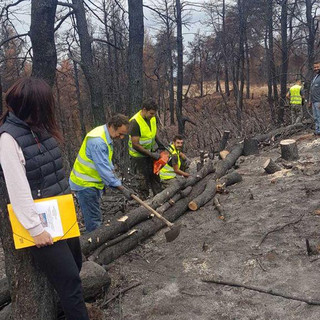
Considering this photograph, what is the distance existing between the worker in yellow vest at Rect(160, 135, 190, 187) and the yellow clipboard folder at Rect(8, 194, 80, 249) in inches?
155

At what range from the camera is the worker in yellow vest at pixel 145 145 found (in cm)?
576

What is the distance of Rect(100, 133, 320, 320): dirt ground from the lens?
3180 millimetres

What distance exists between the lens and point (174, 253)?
4.41m

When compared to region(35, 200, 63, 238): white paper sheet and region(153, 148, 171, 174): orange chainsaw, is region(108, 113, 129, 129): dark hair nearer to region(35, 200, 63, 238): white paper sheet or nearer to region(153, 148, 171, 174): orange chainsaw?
region(35, 200, 63, 238): white paper sheet

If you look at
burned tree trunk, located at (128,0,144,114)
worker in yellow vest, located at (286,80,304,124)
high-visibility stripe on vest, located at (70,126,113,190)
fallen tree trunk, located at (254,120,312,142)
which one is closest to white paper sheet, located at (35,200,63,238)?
high-visibility stripe on vest, located at (70,126,113,190)

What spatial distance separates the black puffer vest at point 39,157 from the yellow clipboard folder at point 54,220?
7cm

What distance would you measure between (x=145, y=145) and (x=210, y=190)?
1403 mm

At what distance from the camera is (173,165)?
627cm

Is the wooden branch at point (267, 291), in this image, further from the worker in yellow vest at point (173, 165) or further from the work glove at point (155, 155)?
the worker in yellow vest at point (173, 165)

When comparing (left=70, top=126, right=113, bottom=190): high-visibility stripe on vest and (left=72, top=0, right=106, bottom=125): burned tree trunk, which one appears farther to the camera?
(left=72, top=0, right=106, bottom=125): burned tree trunk

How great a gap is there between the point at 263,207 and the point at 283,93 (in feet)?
44.9

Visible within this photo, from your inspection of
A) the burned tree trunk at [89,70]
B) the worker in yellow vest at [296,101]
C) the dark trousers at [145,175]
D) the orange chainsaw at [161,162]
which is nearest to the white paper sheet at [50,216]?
the orange chainsaw at [161,162]

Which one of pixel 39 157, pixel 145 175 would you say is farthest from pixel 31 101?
pixel 145 175

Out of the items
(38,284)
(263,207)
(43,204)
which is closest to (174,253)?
(263,207)
